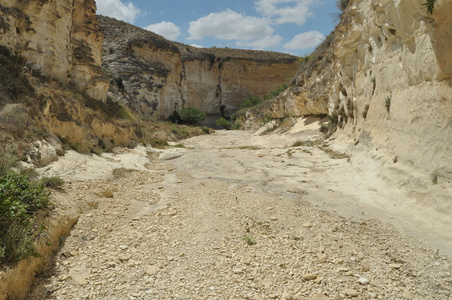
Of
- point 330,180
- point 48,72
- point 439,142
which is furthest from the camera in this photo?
point 48,72

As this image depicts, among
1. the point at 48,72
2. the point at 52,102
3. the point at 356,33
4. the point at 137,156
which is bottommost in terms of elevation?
the point at 137,156

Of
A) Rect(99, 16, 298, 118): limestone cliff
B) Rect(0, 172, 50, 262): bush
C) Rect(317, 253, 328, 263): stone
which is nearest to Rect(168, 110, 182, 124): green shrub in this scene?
Rect(99, 16, 298, 118): limestone cliff

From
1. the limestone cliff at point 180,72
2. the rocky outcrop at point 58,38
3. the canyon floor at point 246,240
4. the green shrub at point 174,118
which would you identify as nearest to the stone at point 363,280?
the canyon floor at point 246,240

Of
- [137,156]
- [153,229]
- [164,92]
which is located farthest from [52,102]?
[164,92]

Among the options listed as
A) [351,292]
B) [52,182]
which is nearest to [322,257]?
[351,292]

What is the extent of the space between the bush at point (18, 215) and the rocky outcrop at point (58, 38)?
7.19 meters

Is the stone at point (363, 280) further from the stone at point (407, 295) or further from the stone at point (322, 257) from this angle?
the stone at point (322, 257)

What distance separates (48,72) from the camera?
424 inches

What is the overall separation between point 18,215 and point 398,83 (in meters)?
8.27

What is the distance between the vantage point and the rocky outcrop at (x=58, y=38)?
9.62 m

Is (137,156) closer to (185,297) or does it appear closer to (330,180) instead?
(330,180)

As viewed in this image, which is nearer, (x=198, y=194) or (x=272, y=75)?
(x=198, y=194)

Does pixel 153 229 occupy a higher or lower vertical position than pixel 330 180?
lower

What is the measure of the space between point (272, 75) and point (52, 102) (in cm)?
3799
